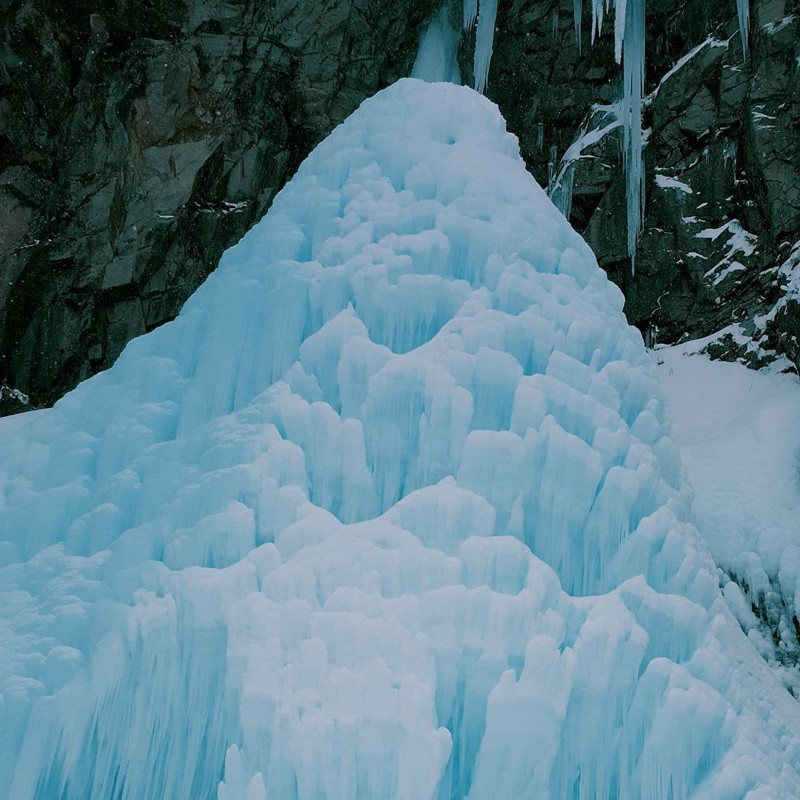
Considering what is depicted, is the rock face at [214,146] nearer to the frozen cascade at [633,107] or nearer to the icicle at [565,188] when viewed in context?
the icicle at [565,188]

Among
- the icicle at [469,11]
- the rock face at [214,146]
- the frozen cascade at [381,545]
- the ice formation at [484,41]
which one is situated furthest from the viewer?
the rock face at [214,146]

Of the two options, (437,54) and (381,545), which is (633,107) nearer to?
(437,54)

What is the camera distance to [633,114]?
892cm

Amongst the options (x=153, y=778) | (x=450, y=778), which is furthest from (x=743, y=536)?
(x=153, y=778)

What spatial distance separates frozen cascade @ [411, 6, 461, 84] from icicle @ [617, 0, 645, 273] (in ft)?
6.68

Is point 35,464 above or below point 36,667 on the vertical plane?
above

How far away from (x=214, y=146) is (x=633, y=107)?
461cm

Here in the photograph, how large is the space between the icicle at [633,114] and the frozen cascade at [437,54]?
6.68 ft

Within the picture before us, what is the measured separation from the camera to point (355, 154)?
411 cm

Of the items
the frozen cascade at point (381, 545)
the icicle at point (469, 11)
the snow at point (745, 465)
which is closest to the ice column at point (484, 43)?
the icicle at point (469, 11)

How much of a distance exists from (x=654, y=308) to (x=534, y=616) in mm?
7612

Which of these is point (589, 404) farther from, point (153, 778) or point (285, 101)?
point (285, 101)

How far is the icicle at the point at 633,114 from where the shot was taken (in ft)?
28.9

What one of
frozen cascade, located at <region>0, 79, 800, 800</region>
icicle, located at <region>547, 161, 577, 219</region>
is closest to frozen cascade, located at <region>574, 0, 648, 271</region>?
icicle, located at <region>547, 161, 577, 219</region>
